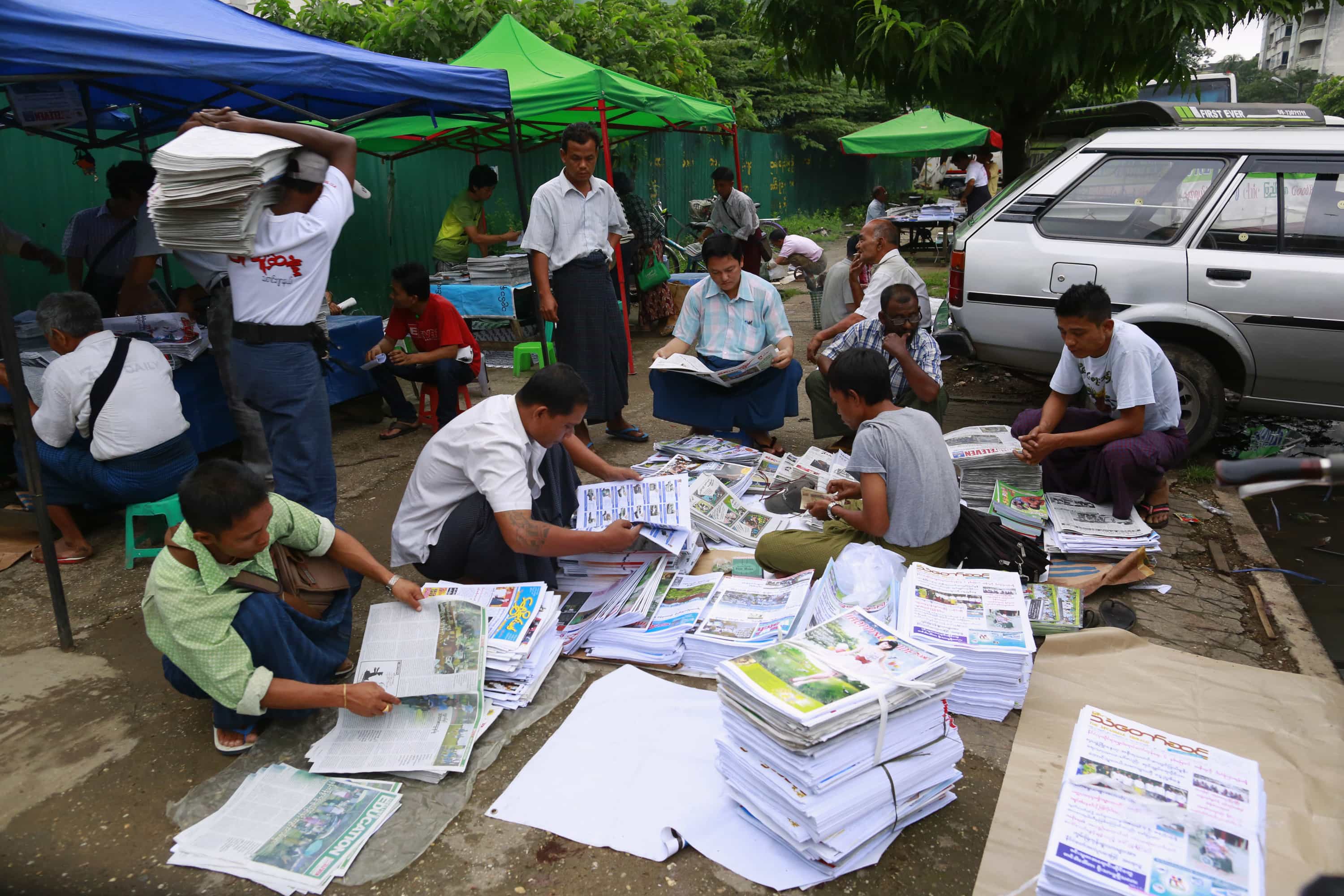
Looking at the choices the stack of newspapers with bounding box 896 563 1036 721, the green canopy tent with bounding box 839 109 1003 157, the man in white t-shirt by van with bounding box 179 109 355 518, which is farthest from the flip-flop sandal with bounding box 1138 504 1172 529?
the green canopy tent with bounding box 839 109 1003 157

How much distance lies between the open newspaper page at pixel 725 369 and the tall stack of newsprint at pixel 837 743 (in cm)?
260

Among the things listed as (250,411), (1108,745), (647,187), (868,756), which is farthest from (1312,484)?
(647,187)

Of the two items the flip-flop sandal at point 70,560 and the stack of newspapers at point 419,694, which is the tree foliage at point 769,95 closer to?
the flip-flop sandal at point 70,560

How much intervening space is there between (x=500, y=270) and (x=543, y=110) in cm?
144

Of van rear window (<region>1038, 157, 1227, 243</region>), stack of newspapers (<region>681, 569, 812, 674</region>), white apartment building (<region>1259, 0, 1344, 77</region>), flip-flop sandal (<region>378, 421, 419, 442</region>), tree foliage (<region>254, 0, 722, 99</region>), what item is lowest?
stack of newspapers (<region>681, 569, 812, 674</region>)

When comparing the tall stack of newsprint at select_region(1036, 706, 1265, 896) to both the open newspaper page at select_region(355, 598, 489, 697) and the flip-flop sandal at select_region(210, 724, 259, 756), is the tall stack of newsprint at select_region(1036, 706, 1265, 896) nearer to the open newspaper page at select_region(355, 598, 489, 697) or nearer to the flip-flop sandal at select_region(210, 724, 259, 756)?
the open newspaper page at select_region(355, 598, 489, 697)

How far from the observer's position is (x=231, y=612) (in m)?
2.44

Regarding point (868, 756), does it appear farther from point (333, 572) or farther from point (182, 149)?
point (182, 149)

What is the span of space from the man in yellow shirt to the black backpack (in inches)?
235

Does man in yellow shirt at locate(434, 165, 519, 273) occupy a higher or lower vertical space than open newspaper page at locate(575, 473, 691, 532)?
higher

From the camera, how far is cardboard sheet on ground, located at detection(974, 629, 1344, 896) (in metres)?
2.00

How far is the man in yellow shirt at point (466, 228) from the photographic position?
815cm

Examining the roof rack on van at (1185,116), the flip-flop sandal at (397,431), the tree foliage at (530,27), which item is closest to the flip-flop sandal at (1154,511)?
the roof rack on van at (1185,116)

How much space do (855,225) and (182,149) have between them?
1946cm
